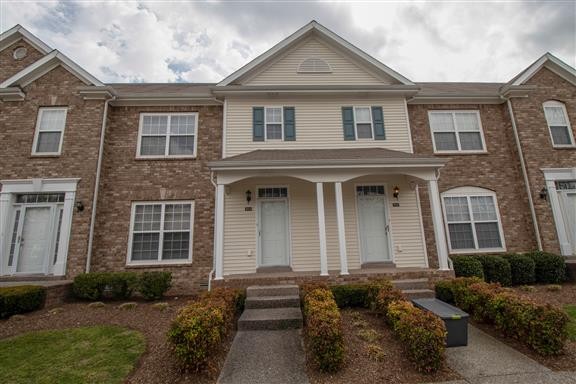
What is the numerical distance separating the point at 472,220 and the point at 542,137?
4.34 m

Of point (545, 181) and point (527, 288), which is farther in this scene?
point (545, 181)

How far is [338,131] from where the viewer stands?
33.3 ft

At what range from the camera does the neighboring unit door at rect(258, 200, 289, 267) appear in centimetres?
902

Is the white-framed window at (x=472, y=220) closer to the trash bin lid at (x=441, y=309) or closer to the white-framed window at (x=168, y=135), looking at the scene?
the trash bin lid at (x=441, y=309)

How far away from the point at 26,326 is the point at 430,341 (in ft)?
26.0

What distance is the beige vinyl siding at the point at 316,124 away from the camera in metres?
9.90

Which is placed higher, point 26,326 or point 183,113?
point 183,113

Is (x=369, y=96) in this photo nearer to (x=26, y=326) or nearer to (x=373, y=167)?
(x=373, y=167)

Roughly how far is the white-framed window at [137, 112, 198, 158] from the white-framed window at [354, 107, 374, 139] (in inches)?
236

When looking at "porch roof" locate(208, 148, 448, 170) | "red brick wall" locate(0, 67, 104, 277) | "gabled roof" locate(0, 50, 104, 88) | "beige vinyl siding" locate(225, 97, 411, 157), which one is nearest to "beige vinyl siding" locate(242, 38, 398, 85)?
"beige vinyl siding" locate(225, 97, 411, 157)

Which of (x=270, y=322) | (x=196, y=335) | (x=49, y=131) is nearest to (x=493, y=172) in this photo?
(x=270, y=322)

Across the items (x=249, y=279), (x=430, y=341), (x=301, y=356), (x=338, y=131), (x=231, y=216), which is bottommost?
(x=301, y=356)

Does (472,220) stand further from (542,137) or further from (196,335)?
(196,335)

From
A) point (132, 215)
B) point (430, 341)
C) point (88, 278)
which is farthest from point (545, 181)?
point (88, 278)
